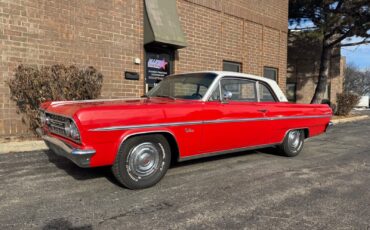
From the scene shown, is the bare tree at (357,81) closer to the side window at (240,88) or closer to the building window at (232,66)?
the building window at (232,66)

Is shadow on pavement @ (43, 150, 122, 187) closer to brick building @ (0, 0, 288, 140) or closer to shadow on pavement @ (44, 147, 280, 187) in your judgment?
shadow on pavement @ (44, 147, 280, 187)

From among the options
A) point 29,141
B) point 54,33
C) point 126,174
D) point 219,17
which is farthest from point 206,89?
point 219,17

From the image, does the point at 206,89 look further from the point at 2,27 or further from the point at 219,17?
the point at 219,17

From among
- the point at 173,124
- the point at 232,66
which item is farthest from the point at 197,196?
the point at 232,66

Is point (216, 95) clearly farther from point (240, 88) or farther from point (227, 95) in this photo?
point (240, 88)

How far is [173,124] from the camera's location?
13.7 feet

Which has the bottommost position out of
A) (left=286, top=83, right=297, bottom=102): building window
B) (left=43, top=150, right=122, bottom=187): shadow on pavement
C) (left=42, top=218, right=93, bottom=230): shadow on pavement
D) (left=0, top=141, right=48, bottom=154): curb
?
(left=42, top=218, right=93, bottom=230): shadow on pavement

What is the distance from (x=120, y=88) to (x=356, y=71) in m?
65.8

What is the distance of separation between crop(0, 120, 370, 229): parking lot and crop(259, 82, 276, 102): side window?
3.68 ft

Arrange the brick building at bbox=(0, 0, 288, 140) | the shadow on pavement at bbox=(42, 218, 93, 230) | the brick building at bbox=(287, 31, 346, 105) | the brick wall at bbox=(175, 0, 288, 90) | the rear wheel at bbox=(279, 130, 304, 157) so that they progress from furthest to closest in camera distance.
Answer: the brick building at bbox=(287, 31, 346, 105) < the brick wall at bbox=(175, 0, 288, 90) < the brick building at bbox=(0, 0, 288, 140) < the rear wheel at bbox=(279, 130, 304, 157) < the shadow on pavement at bbox=(42, 218, 93, 230)

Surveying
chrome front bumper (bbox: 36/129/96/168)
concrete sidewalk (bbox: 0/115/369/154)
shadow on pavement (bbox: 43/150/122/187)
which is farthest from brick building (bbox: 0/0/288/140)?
chrome front bumper (bbox: 36/129/96/168)

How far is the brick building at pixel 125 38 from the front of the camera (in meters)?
7.18

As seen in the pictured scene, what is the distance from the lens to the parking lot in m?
3.15

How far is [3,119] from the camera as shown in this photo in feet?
23.1
